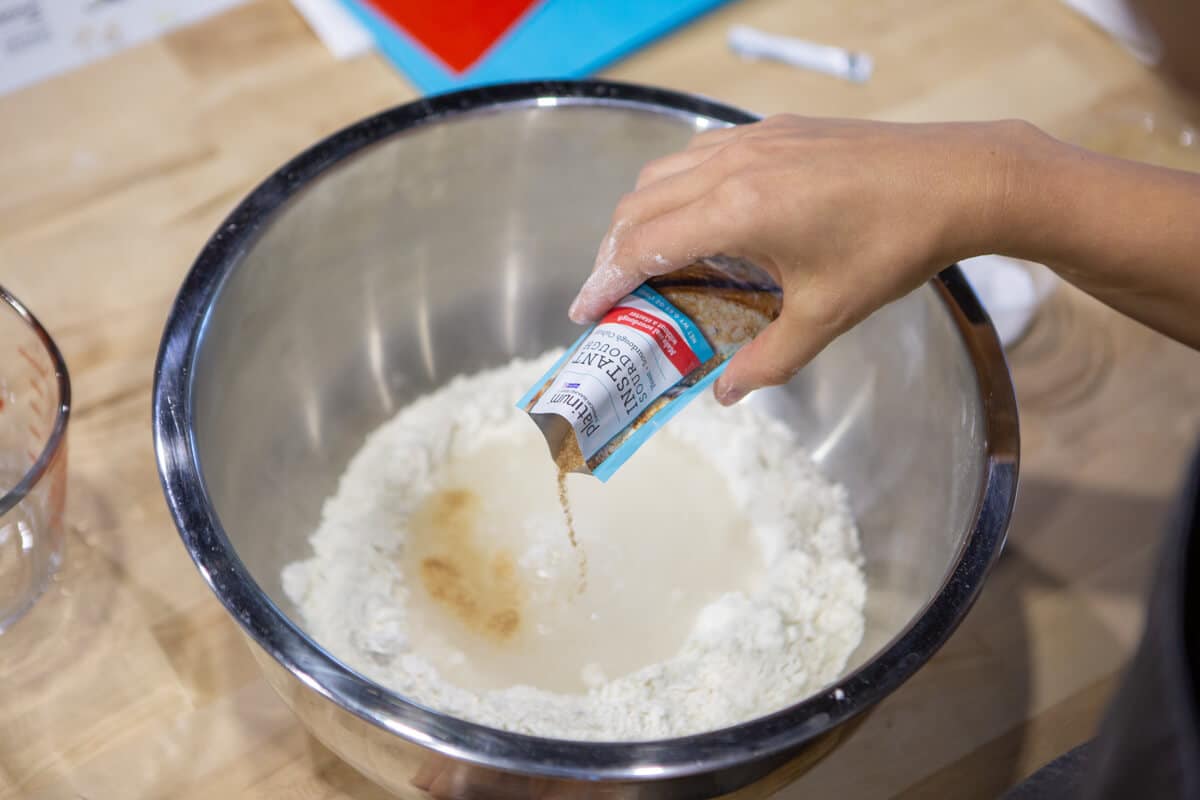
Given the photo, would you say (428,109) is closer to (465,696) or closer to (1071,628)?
(465,696)

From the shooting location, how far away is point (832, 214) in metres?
0.60

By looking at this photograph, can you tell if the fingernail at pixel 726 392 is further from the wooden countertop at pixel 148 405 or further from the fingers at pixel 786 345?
the wooden countertop at pixel 148 405

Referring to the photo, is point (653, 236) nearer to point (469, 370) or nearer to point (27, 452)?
point (469, 370)

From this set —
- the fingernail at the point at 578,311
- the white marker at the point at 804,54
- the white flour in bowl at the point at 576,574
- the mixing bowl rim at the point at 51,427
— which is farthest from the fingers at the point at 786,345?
the white marker at the point at 804,54

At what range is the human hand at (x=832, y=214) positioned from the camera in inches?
23.9

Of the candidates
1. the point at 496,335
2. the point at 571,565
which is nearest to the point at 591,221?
the point at 496,335

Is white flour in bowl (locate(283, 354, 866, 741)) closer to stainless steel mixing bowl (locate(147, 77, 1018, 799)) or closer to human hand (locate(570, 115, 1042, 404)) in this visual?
stainless steel mixing bowl (locate(147, 77, 1018, 799))

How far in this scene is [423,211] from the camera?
0.91 meters

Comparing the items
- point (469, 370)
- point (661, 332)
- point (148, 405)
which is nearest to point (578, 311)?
point (661, 332)

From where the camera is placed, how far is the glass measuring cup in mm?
753

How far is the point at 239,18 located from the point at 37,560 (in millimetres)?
633

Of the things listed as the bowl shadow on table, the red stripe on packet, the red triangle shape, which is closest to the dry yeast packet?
the red stripe on packet

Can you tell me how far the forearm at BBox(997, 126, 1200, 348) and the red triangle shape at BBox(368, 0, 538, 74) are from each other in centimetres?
66

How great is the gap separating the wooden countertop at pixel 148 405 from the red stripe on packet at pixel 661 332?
0.29 m
